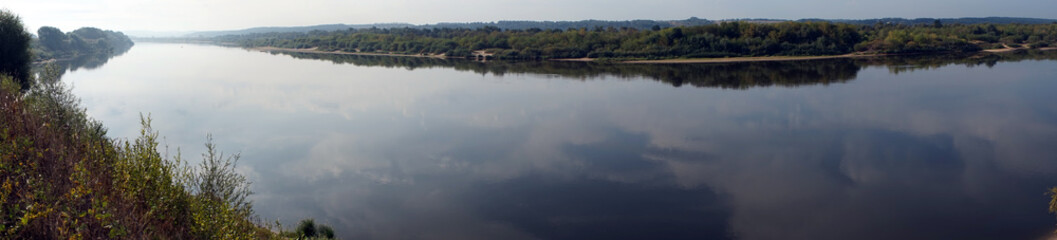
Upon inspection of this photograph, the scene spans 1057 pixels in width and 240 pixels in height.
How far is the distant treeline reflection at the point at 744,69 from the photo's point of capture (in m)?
44.7

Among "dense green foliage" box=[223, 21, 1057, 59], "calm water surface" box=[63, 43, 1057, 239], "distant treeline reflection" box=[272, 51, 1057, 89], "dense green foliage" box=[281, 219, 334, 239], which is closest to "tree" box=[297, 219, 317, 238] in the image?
"dense green foliage" box=[281, 219, 334, 239]

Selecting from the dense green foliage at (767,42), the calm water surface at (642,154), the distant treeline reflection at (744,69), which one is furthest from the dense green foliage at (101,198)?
the dense green foliage at (767,42)

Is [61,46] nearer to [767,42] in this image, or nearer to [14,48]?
[14,48]

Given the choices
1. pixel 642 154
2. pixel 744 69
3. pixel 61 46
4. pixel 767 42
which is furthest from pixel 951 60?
pixel 61 46

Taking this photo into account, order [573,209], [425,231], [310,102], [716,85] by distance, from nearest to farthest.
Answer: [425,231] < [573,209] < [310,102] < [716,85]

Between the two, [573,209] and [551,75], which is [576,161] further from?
[551,75]

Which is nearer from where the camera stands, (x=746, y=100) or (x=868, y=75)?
(x=746, y=100)

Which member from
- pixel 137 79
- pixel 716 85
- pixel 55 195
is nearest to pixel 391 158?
pixel 55 195

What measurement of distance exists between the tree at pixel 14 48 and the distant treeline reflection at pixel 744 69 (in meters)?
33.6

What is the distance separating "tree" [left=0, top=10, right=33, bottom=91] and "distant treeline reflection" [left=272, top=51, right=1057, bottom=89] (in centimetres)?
Answer: 3364

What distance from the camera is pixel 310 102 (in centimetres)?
3678

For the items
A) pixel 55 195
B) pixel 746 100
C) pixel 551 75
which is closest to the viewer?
pixel 55 195

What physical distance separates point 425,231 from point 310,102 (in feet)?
82.0

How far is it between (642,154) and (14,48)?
29.9 metres
